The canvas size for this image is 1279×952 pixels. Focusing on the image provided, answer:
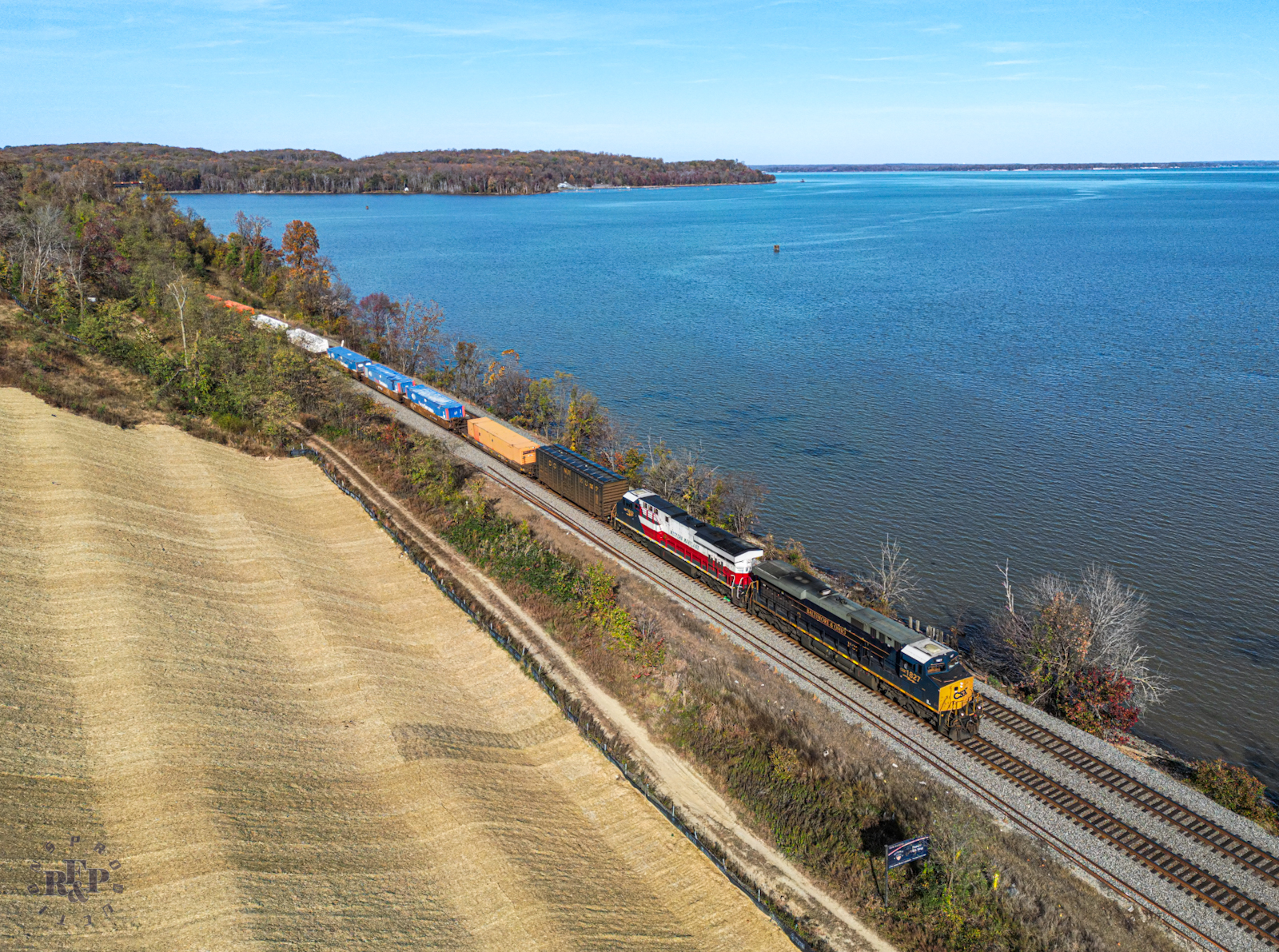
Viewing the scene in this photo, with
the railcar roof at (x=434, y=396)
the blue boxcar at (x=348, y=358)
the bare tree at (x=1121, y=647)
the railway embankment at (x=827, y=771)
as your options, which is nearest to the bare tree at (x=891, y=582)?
the railway embankment at (x=827, y=771)

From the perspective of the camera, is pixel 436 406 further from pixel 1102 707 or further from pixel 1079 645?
pixel 1102 707

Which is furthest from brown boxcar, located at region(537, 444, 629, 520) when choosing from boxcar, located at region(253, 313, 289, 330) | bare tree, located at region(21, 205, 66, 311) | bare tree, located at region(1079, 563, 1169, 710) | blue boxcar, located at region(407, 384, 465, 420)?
bare tree, located at region(21, 205, 66, 311)

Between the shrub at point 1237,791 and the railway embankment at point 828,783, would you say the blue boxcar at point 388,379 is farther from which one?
the shrub at point 1237,791

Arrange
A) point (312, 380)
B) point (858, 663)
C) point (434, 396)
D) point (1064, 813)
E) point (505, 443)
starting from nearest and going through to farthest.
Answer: point (1064, 813) < point (858, 663) < point (505, 443) < point (434, 396) < point (312, 380)

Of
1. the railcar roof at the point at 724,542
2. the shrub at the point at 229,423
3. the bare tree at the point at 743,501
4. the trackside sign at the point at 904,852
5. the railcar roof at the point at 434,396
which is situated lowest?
the trackside sign at the point at 904,852

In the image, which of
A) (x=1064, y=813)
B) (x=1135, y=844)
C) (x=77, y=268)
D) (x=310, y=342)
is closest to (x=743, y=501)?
(x=1064, y=813)

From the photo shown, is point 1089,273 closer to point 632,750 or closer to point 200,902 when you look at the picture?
point 632,750

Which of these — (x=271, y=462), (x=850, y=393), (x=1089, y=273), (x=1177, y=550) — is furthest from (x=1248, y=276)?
(x=271, y=462)
